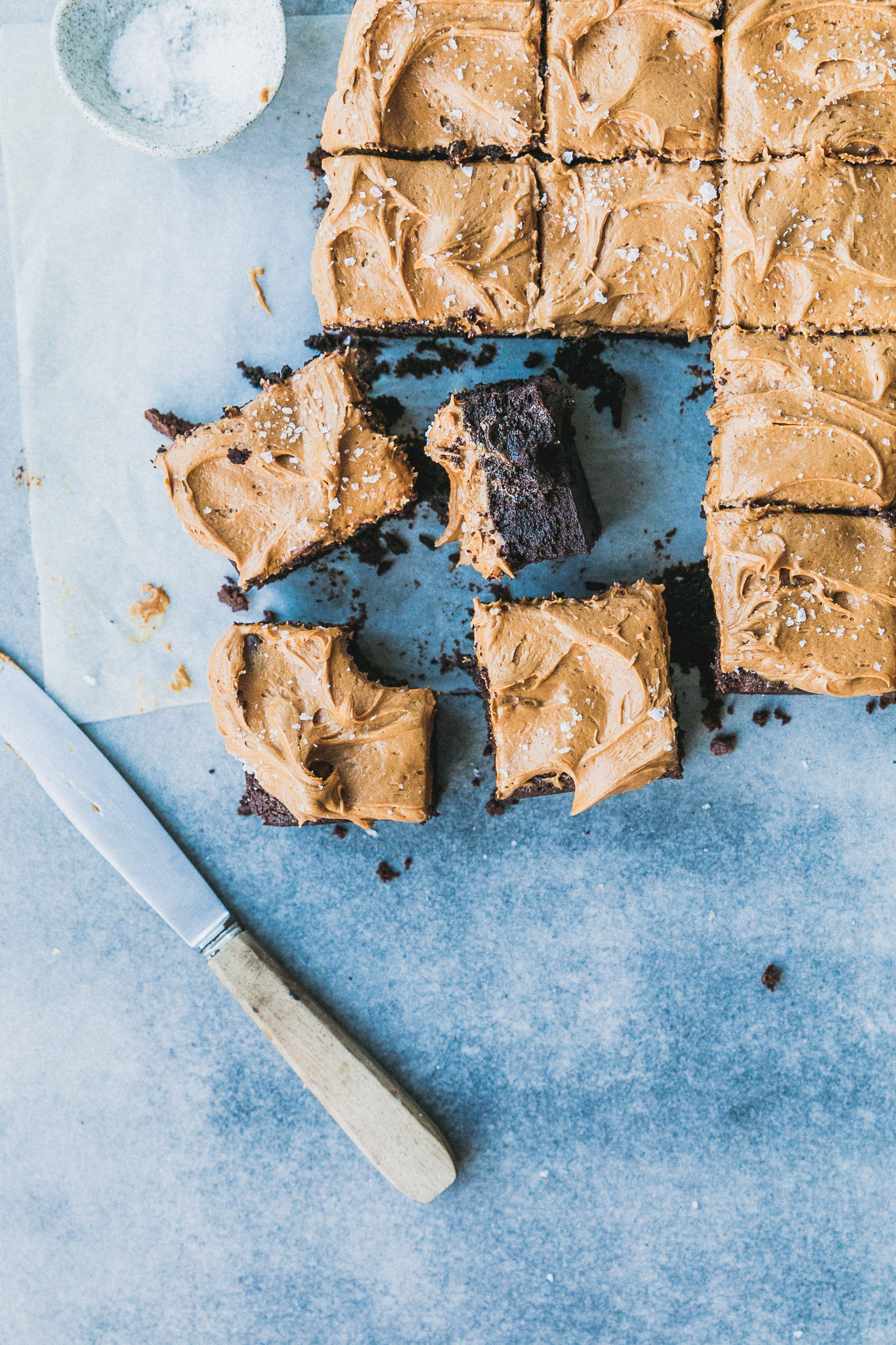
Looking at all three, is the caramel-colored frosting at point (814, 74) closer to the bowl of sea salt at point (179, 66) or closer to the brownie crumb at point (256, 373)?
the bowl of sea salt at point (179, 66)

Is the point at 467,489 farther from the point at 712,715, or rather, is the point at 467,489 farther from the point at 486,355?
the point at 712,715

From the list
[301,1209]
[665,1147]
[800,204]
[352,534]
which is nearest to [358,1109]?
[301,1209]

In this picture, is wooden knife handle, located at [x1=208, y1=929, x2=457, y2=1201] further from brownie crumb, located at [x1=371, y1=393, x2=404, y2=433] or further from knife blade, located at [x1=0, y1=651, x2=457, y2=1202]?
brownie crumb, located at [x1=371, y1=393, x2=404, y2=433]

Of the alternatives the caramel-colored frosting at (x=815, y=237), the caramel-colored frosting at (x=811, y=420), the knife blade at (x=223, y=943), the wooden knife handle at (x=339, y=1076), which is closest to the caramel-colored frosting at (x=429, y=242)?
the caramel-colored frosting at (x=815, y=237)

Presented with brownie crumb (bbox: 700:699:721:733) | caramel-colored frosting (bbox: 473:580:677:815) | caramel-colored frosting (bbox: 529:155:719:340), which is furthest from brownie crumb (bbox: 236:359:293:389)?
brownie crumb (bbox: 700:699:721:733)

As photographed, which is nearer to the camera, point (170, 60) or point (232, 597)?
point (170, 60)

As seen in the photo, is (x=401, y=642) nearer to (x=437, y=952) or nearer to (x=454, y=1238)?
(x=437, y=952)

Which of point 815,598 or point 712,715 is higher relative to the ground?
point 815,598

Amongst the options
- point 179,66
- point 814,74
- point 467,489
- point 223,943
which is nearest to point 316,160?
point 179,66
